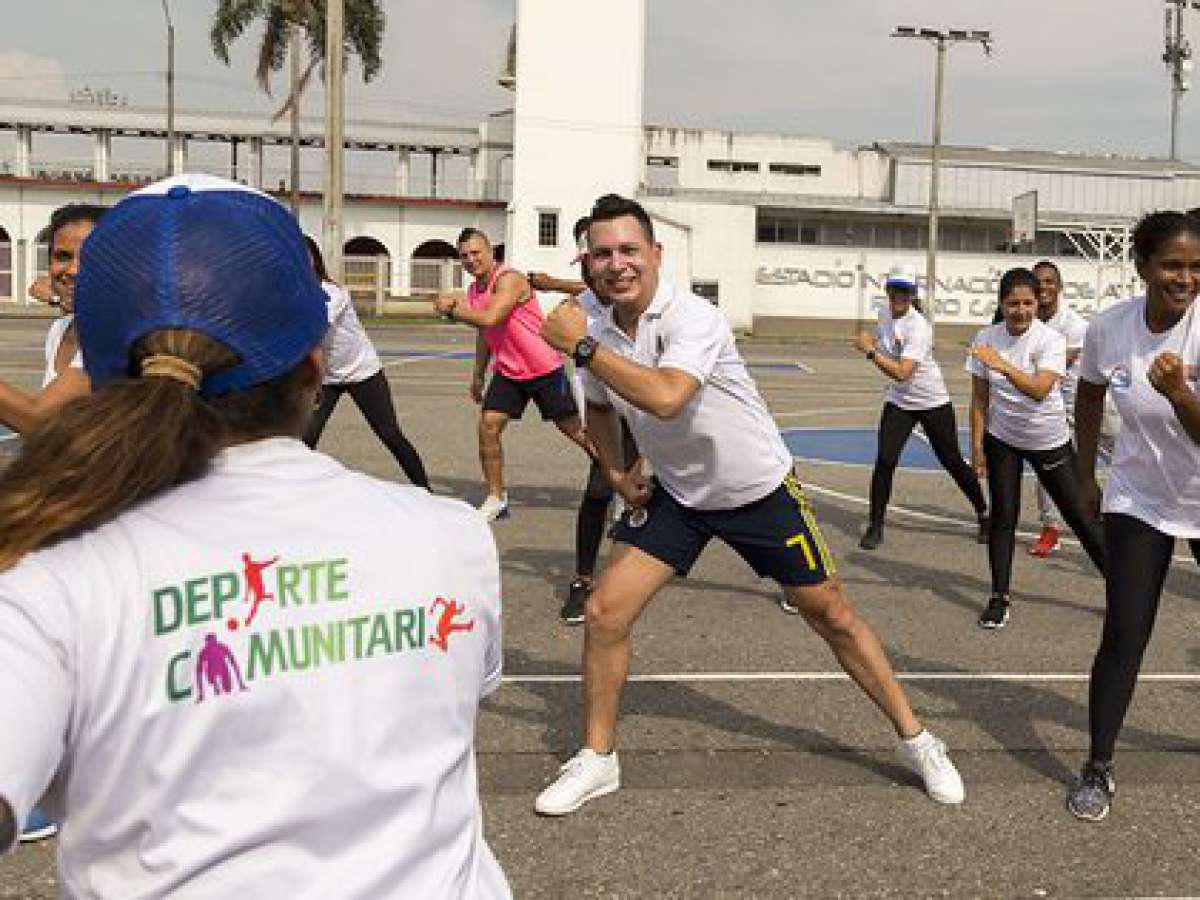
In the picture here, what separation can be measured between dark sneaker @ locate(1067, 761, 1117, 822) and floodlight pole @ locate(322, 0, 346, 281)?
59.3 feet

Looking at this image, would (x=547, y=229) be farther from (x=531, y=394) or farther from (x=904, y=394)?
(x=904, y=394)

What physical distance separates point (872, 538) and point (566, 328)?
5124 millimetres

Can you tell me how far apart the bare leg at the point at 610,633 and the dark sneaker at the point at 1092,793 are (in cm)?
151

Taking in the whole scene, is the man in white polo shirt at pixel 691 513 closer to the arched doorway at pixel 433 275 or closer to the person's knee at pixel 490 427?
the person's knee at pixel 490 427

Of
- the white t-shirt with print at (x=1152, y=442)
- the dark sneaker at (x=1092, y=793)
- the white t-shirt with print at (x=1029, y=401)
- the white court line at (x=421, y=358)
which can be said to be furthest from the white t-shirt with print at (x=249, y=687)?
the white court line at (x=421, y=358)

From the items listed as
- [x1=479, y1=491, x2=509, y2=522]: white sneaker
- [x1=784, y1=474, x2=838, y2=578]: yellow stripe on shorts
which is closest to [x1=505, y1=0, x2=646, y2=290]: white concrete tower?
[x1=479, y1=491, x2=509, y2=522]: white sneaker

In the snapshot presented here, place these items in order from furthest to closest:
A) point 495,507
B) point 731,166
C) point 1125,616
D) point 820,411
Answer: point 731,166, point 820,411, point 495,507, point 1125,616

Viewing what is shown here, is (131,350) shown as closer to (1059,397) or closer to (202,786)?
(202,786)

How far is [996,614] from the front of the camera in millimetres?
6504

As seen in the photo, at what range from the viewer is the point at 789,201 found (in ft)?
162

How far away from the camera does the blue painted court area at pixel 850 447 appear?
1247 cm

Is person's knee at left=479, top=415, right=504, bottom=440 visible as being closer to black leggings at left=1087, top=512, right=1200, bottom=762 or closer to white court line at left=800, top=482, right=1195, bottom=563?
white court line at left=800, top=482, right=1195, bottom=563

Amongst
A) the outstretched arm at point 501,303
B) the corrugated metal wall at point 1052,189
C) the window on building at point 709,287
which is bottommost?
the outstretched arm at point 501,303

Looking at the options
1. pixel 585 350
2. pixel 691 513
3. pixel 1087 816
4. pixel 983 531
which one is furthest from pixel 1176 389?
pixel 983 531
